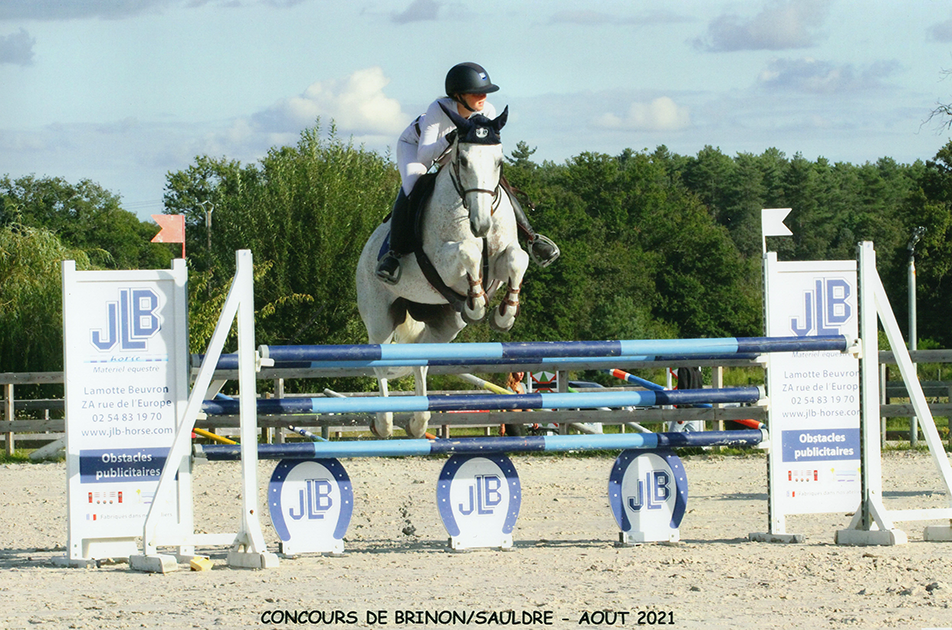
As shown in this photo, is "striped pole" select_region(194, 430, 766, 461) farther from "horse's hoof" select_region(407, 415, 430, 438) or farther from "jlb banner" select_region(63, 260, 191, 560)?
"horse's hoof" select_region(407, 415, 430, 438)

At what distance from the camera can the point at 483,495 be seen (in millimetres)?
5004

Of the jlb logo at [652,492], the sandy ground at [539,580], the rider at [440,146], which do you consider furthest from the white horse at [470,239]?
the sandy ground at [539,580]

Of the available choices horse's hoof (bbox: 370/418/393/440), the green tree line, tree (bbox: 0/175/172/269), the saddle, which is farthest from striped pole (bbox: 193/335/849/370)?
tree (bbox: 0/175/172/269)

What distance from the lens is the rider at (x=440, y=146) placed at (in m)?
5.34

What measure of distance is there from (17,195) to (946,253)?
35.4 m

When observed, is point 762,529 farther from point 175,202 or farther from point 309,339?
point 175,202

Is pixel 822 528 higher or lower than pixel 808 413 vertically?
lower

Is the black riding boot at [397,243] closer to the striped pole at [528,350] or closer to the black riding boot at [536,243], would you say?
the black riding boot at [536,243]

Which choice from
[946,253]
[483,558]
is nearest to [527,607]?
[483,558]

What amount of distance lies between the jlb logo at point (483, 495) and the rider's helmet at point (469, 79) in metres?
1.96

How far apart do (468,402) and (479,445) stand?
21 centimetres

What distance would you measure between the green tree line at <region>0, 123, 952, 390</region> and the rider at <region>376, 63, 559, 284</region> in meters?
5.59

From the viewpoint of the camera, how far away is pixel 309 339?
66.7 feet

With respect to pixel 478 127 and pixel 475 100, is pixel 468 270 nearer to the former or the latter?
pixel 478 127
